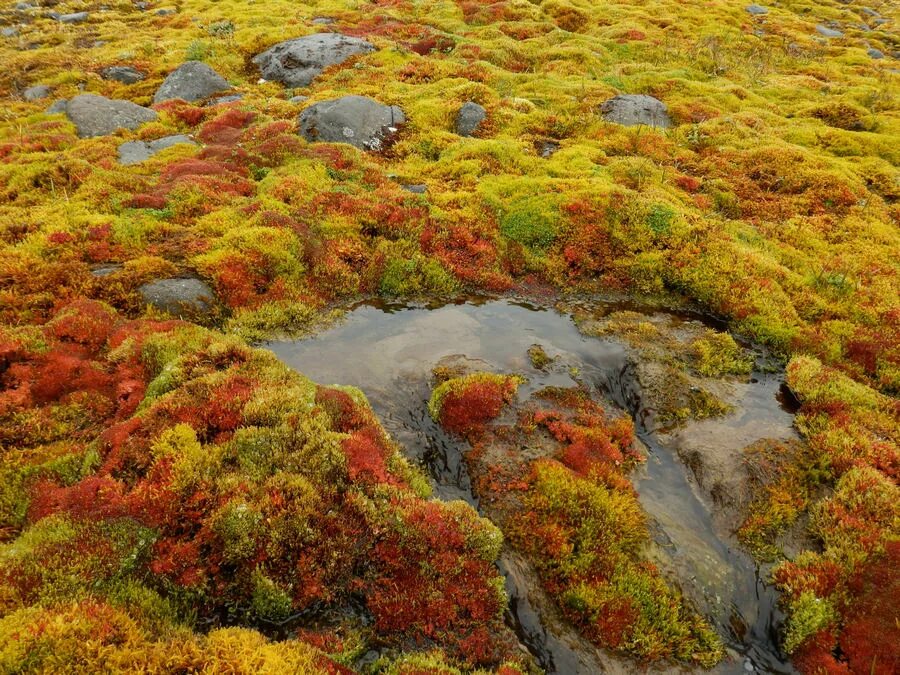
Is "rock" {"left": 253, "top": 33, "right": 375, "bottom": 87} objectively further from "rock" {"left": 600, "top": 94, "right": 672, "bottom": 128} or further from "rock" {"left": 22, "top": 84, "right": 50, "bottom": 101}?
"rock" {"left": 600, "top": 94, "right": 672, "bottom": 128}

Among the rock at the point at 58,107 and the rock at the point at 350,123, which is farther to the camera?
the rock at the point at 58,107

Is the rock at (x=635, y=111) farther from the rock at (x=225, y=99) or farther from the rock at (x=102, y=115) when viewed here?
the rock at (x=102, y=115)

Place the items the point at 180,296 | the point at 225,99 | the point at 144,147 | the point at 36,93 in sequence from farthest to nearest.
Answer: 1. the point at 36,93
2. the point at 225,99
3. the point at 144,147
4. the point at 180,296

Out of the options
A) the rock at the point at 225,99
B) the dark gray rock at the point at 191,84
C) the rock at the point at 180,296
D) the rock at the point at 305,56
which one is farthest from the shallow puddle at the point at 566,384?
the rock at the point at 305,56

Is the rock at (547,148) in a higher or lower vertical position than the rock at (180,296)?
higher

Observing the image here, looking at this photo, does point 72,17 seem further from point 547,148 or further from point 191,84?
point 547,148

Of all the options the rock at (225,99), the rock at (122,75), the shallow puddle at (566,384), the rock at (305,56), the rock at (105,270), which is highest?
the rock at (305,56)

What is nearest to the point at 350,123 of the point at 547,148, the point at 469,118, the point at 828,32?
the point at 469,118
